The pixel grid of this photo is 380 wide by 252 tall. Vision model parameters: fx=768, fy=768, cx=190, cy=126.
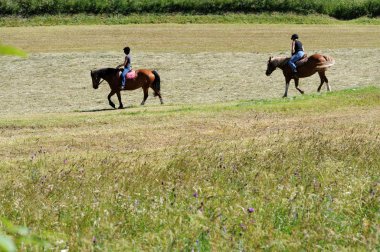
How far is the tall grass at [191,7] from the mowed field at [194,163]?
2054 centimetres

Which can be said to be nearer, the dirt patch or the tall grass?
the dirt patch

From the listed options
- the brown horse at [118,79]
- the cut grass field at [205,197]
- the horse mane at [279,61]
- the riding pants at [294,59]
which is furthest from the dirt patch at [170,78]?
the cut grass field at [205,197]

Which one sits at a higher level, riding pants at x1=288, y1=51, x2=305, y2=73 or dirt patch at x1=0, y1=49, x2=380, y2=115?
riding pants at x1=288, y1=51, x2=305, y2=73

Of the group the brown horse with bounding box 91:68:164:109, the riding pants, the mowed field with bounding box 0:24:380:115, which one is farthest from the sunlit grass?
the brown horse with bounding box 91:68:164:109

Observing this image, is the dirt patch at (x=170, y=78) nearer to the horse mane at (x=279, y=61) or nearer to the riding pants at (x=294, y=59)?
the horse mane at (x=279, y=61)

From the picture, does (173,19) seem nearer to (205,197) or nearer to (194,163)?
(194,163)

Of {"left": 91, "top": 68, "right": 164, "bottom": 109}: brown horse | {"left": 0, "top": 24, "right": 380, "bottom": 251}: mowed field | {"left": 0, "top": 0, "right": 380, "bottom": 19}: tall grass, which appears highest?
{"left": 0, "top": 24, "right": 380, "bottom": 251}: mowed field

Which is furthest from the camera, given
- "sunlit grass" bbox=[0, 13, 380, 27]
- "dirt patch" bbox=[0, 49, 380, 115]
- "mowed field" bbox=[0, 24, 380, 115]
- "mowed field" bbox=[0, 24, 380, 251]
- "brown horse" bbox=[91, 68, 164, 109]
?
"sunlit grass" bbox=[0, 13, 380, 27]

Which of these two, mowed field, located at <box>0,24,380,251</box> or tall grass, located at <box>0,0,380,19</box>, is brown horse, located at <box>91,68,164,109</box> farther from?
tall grass, located at <box>0,0,380,19</box>

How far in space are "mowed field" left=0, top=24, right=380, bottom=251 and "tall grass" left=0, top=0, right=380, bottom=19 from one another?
67.4 ft

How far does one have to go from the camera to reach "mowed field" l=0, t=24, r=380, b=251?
643cm

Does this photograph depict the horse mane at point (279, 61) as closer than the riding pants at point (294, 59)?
No

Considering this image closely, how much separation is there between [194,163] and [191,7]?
51854 mm

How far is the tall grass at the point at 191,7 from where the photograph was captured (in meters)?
60.4
